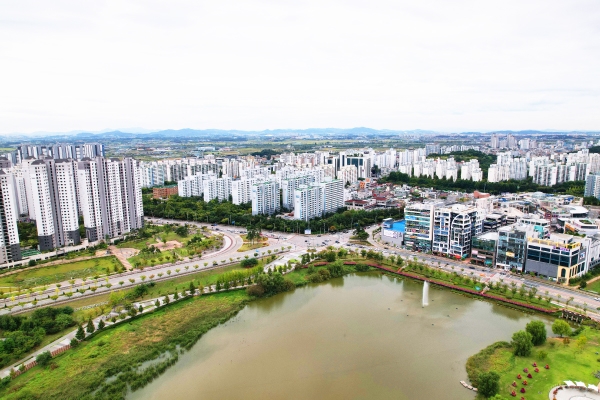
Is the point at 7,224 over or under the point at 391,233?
over

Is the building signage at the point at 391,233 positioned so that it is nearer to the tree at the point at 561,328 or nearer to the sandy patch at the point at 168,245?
the tree at the point at 561,328

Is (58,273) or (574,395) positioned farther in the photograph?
(58,273)

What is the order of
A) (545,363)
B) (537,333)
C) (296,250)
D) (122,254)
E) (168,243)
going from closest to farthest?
(545,363) < (537,333) < (122,254) < (296,250) < (168,243)

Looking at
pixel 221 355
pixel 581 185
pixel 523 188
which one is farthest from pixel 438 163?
pixel 221 355

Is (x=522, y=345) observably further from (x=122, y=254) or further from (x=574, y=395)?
(x=122, y=254)

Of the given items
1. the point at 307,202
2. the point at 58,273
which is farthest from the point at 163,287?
the point at 307,202

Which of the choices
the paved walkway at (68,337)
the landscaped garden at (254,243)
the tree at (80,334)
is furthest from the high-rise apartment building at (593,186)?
the tree at (80,334)

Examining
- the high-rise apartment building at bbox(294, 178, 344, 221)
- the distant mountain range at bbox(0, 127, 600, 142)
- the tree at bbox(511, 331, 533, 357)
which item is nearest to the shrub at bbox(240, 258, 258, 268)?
the high-rise apartment building at bbox(294, 178, 344, 221)

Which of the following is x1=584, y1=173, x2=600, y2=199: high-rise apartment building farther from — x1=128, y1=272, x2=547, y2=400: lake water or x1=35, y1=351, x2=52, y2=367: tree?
x1=35, y1=351, x2=52, y2=367: tree
